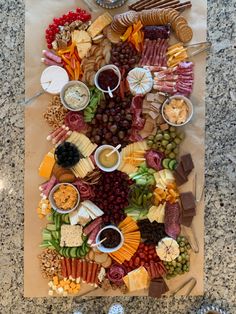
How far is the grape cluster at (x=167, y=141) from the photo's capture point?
1420 millimetres

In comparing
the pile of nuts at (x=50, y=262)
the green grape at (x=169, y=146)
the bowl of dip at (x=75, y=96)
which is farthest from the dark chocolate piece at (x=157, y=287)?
the bowl of dip at (x=75, y=96)

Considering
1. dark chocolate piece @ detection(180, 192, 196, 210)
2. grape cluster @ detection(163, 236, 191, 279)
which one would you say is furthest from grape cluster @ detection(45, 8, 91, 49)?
grape cluster @ detection(163, 236, 191, 279)

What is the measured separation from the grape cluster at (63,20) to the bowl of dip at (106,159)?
34 centimetres

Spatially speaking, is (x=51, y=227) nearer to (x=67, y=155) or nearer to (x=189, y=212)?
(x=67, y=155)

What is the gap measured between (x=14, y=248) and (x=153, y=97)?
59cm

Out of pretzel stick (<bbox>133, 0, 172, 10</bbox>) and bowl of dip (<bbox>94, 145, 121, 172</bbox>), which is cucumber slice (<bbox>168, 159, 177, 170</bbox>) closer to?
bowl of dip (<bbox>94, 145, 121, 172</bbox>)

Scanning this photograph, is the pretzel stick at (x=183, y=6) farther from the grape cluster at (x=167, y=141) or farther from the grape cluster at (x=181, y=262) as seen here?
the grape cluster at (x=181, y=262)

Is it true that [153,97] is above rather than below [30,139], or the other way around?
above

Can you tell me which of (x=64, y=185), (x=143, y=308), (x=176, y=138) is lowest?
(x=143, y=308)

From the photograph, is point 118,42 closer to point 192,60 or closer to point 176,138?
point 192,60

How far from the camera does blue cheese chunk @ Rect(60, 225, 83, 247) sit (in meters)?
1.45

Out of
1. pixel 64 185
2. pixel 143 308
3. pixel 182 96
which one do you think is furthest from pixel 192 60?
pixel 143 308

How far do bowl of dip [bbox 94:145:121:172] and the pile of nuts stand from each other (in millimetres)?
287

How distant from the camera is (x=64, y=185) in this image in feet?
4.71
